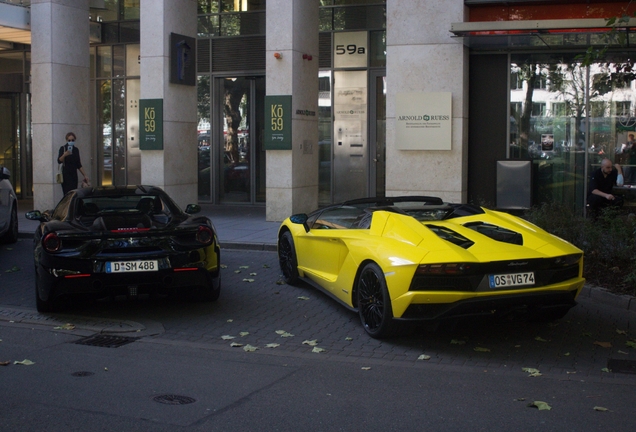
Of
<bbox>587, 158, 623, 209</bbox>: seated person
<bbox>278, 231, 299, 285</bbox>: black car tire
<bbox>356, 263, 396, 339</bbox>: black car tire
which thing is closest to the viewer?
<bbox>356, 263, 396, 339</bbox>: black car tire

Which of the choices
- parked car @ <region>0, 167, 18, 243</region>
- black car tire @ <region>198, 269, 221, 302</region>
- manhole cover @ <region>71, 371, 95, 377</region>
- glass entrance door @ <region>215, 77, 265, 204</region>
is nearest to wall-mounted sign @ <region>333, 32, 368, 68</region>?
glass entrance door @ <region>215, 77, 265, 204</region>

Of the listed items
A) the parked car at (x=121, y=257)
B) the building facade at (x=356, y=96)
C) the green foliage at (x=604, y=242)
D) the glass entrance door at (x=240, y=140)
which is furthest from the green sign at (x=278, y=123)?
the parked car at (x=121, y=257)

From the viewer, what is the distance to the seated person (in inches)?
538

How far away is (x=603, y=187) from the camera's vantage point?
13.8 metres

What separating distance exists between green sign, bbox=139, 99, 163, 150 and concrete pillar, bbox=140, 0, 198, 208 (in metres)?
0.10

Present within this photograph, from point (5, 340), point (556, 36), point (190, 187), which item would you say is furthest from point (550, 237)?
point (190, 187)

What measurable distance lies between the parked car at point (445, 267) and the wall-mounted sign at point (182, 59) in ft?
32.3

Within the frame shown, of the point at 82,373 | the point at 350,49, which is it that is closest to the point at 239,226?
the point at 350,49

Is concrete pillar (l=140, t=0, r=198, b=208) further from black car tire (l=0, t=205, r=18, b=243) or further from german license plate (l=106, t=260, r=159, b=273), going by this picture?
german license plate (l=106, t=260, r=159, b=273)

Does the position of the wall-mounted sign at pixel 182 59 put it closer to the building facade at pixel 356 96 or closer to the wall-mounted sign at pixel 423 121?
the building facade at pixel 356 96

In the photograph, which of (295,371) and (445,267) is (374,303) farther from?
(295,371)

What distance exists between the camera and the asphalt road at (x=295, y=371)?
5031 millimetres

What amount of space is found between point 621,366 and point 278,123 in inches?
426

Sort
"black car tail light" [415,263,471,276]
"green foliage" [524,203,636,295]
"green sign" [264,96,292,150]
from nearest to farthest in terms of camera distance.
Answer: "black car tail light" [415,263,471,276], "green foliage" [524,203,636,295], "green sign" [264,96,292,150]
